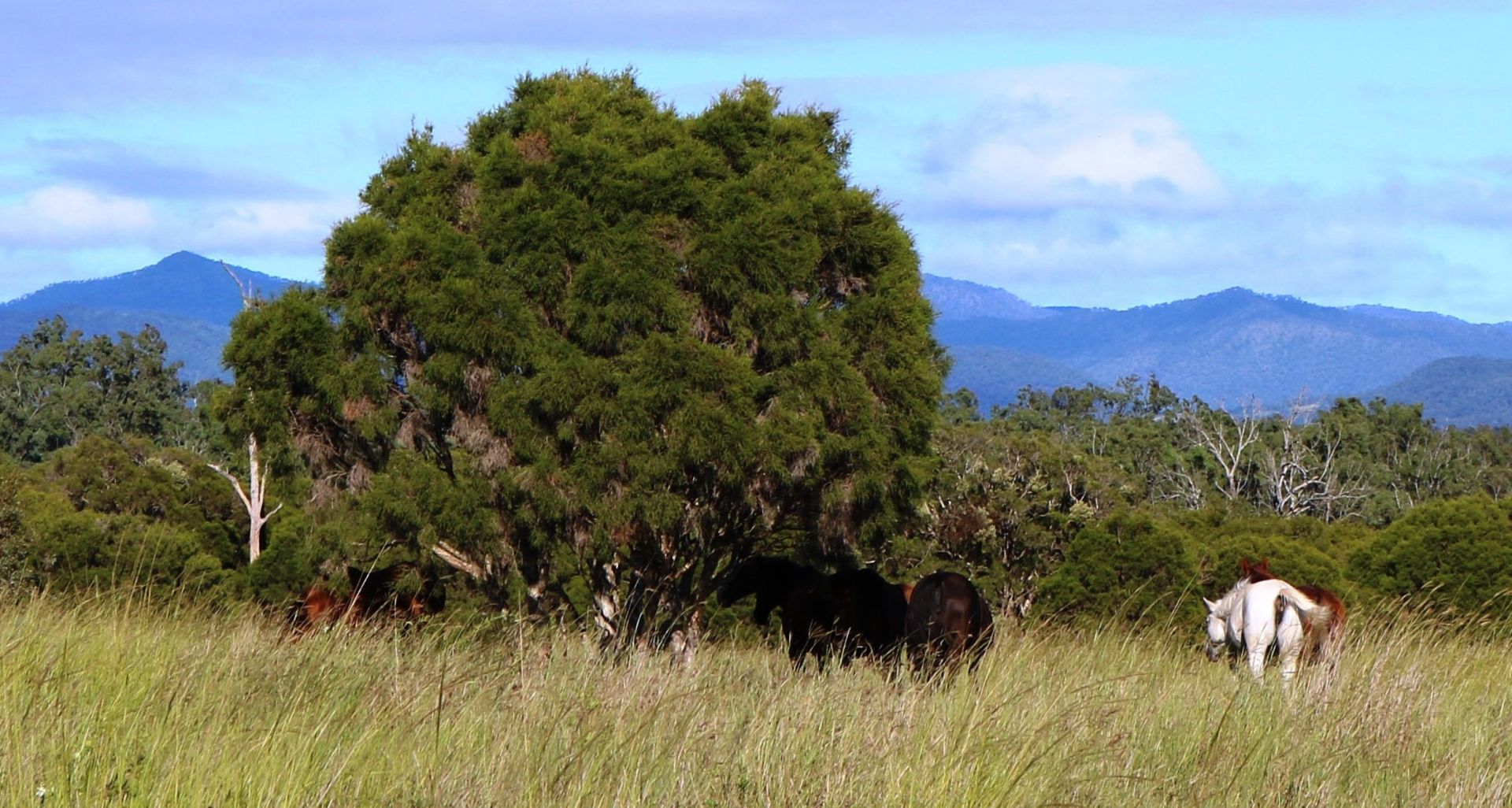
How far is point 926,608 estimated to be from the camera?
32.3 feet

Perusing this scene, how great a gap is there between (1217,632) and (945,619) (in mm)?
1689

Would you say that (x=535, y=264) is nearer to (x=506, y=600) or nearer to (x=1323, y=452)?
(x=506, y=600)

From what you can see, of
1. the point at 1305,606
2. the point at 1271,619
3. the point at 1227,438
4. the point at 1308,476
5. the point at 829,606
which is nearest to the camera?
the point at 1305,606

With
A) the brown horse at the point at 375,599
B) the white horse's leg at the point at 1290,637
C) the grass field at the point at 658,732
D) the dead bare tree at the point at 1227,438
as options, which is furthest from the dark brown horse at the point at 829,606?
the dead bare tree at the point at 1227,438

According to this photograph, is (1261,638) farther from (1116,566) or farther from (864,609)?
(1116,566)

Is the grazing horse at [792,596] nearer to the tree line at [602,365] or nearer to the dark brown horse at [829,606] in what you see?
the dark brown horse at [829,606]

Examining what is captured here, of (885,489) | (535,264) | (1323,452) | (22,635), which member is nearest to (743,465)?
(885,489)

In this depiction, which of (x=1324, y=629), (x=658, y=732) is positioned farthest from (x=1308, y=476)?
(x=658, y=732)

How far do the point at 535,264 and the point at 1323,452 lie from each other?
68930mm

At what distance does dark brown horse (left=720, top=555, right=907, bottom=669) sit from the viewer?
423 inches

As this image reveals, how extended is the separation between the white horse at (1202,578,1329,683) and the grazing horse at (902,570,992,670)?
4.83 ft

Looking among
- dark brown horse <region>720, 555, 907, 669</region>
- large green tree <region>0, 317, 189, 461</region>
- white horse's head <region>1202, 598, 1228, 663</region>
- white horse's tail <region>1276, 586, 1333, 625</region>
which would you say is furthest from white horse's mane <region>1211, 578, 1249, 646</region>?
large green tree <region>0, 317, 189, 461</region>

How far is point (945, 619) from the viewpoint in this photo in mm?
Result: 9688

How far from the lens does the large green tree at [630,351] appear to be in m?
12.3
